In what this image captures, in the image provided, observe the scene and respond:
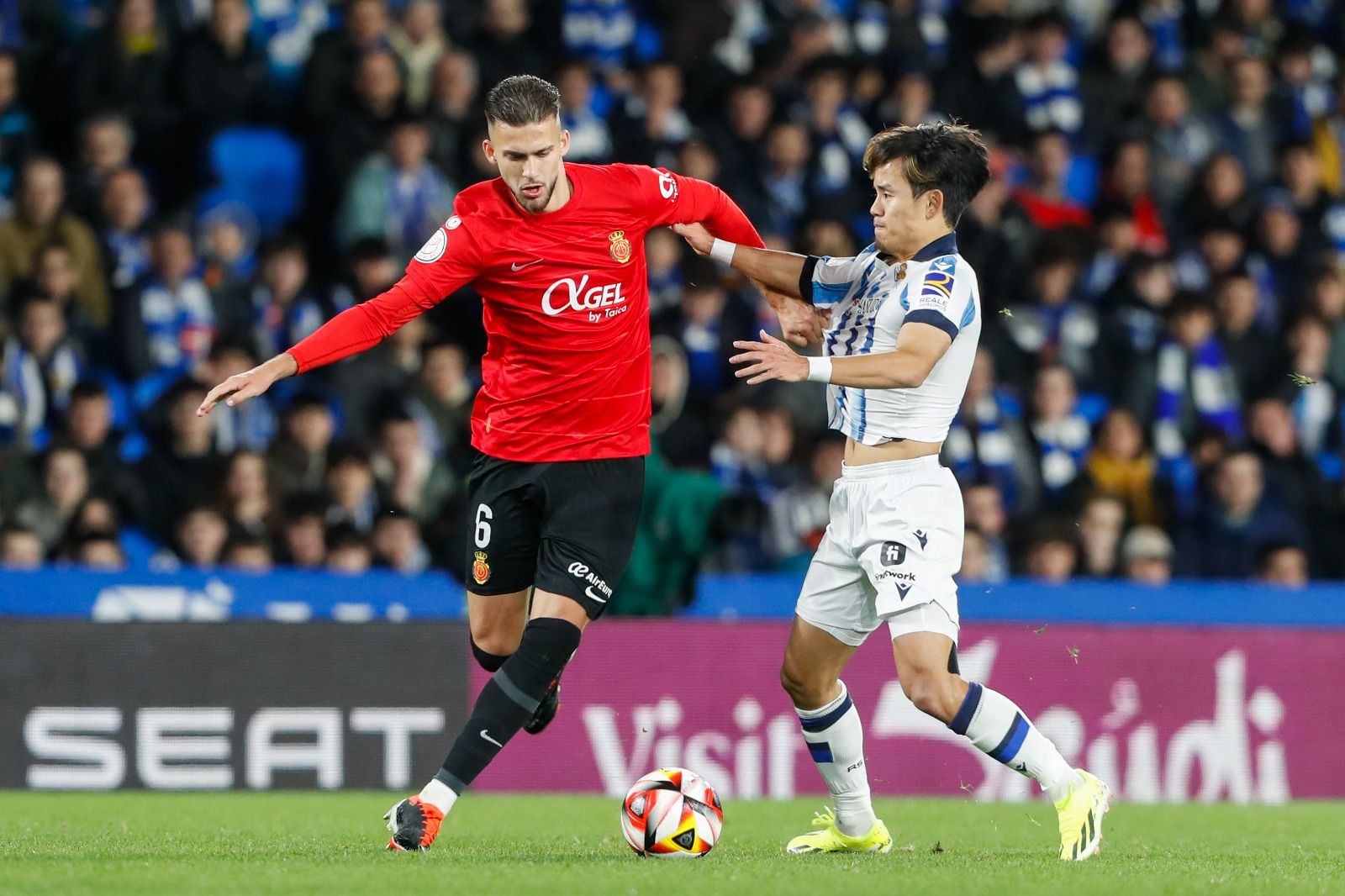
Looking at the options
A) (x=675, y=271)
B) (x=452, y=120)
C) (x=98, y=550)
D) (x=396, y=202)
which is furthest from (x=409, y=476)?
(x=452, y=120)

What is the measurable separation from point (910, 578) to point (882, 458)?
0.45 meters

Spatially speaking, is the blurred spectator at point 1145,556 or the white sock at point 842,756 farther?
the blurred spectator at point 1145,556

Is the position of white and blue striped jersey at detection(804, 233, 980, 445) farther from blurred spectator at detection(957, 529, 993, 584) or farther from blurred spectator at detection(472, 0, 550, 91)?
blurred spectator at detection(472, 0, 550, 91)

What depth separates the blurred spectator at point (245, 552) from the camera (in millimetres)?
11414

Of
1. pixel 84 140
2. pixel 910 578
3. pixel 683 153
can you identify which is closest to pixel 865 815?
pixel 910 578

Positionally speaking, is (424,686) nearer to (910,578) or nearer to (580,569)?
(580,569)

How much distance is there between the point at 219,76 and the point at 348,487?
3.51m

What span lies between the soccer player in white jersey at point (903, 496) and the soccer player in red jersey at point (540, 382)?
611mm

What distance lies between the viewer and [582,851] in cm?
717

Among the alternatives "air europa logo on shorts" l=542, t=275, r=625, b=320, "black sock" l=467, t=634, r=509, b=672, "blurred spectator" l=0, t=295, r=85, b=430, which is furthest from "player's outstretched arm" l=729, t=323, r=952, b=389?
"blurred spectator" l=0, t=295, r=85, b=430

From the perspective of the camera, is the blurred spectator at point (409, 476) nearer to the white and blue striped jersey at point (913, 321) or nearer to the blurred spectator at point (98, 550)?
the blurred spectator at point (98, 550)

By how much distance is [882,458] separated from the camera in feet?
22.8

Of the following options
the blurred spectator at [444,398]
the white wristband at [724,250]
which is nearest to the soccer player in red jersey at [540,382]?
the white wristband at [724,250]

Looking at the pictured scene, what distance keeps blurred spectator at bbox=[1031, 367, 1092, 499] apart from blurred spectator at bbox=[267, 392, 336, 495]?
14.7ft
